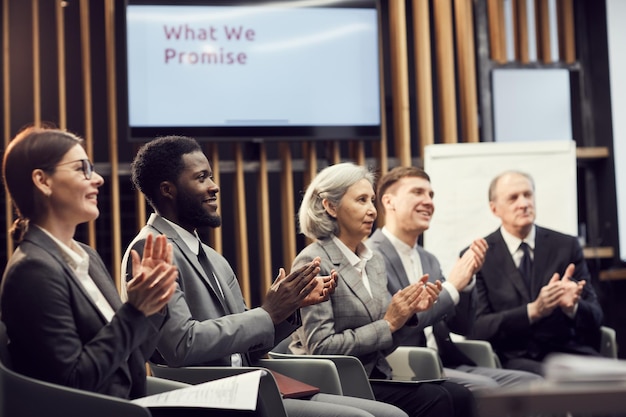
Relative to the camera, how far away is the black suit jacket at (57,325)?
2188 millimetres

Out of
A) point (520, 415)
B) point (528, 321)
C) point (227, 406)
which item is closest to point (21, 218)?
point (227, 406)

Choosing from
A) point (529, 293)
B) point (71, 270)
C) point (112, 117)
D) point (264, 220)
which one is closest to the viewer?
point (71, 270)

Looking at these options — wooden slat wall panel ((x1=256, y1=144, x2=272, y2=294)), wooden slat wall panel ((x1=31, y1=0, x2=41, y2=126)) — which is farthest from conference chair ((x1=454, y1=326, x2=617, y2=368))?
wooden slat wall panel ((x1=31, y1=0, x2=41, y2=126))

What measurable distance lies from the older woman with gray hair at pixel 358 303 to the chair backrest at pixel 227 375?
723mm

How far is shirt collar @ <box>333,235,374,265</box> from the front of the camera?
3725 mm

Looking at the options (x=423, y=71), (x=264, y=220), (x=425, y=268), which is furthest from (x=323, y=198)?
(x=423, y=71)

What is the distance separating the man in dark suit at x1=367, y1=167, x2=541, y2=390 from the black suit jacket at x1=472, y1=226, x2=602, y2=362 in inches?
8.4

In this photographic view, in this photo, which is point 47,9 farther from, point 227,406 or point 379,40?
point 227,406

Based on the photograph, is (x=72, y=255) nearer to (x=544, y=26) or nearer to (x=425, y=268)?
(x=425, y=268)

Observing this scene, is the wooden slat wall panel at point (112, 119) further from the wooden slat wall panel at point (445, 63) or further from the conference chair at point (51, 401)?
the conference chair at point (51, 401)

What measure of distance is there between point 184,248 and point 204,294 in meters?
0.17

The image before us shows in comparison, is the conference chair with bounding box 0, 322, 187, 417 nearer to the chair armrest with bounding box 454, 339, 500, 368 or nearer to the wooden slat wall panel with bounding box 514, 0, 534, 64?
the chair armrest with bounding box 454, 339, 500, 368

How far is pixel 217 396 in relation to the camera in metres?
2.24

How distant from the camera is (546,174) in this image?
17.6 ft
